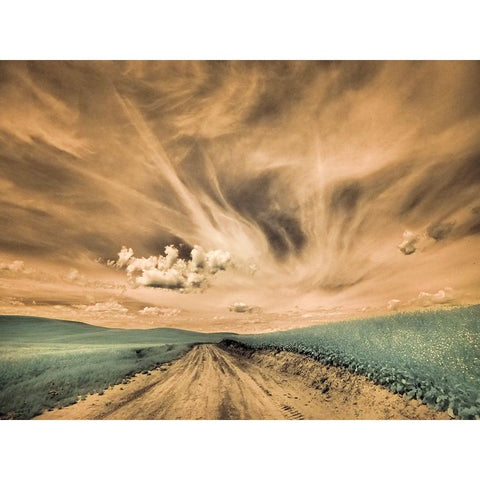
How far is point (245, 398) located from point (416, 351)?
3.24 m

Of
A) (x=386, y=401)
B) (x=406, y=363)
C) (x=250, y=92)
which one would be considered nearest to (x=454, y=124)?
(x=250, y=92)

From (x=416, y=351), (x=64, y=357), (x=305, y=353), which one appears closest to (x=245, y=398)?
(x=305, y=353)

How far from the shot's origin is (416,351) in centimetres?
577

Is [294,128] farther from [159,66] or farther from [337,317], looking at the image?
[337,317]

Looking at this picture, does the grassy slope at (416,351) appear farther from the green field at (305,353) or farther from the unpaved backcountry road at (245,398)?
the unpaved backcountry road at (245,398)

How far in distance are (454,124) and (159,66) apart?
5.98 meters

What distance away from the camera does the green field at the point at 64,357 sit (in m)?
5.61

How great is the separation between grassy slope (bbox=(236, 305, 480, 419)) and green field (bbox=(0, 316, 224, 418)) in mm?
1988

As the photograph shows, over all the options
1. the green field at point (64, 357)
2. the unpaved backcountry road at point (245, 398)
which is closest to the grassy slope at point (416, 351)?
the unpaved backcountry road at point (245, 398)

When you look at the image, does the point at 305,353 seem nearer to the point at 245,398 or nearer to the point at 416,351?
the point at 245,398

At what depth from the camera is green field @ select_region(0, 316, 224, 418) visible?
561 centimetres

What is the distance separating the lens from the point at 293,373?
22.7 ft

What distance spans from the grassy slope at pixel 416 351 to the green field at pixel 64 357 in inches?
78.3

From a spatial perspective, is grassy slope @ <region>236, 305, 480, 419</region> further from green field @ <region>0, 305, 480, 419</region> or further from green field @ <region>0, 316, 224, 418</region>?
green field @ <region>0, 316, 224, 418</region>
